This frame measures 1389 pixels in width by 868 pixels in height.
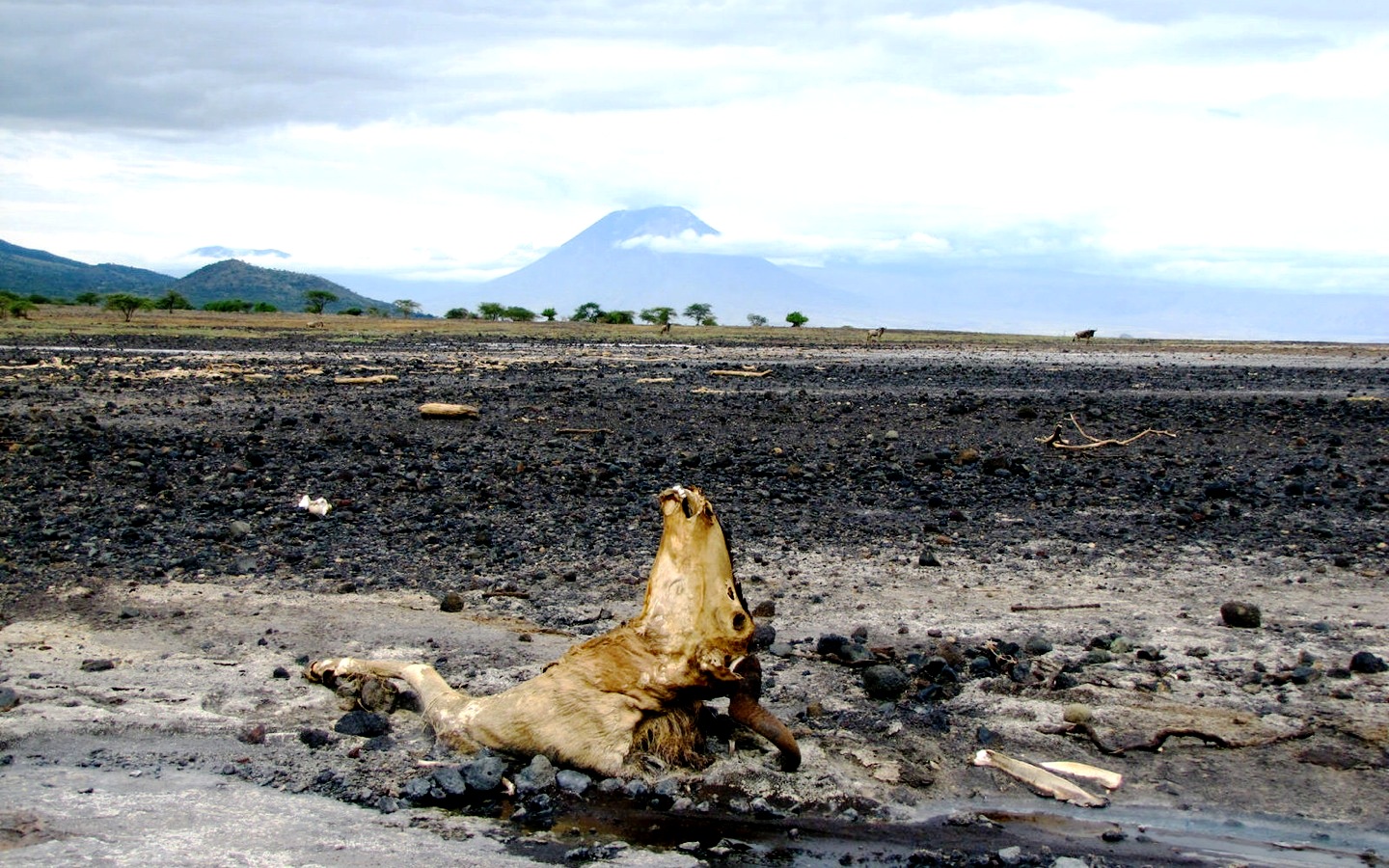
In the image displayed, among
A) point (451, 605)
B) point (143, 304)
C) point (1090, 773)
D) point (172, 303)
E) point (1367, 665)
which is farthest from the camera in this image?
point (172, 303)

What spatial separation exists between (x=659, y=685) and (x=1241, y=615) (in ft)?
15.2

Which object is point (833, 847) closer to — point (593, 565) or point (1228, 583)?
point (593, 565)

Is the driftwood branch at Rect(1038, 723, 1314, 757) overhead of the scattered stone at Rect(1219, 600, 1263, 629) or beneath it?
beneath

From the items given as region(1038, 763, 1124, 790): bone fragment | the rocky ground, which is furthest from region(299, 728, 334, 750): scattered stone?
region(1038, 763, 1124, 790): bone fragment

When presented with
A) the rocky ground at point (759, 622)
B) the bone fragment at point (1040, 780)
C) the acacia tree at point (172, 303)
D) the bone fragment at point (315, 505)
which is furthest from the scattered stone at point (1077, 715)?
the acacia tree at point (172, 303)

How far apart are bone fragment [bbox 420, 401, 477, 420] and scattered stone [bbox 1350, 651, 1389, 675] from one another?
536 inches

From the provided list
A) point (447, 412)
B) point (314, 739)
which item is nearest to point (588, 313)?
point (447, 412)

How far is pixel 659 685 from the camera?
622 centimetres

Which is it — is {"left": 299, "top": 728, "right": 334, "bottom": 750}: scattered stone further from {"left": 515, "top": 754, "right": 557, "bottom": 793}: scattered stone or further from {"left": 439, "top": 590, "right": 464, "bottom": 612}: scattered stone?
{"left": 439, "top": 590, "right": 464, "bottom": 612}: scattered stone

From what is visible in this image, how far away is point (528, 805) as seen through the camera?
230 inches

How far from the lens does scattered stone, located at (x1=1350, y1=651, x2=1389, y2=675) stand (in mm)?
7297

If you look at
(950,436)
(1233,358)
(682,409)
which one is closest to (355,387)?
(682,409)

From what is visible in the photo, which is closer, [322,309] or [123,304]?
Result: [123,304]

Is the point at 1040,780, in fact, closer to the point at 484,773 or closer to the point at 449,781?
the point at 484,773
